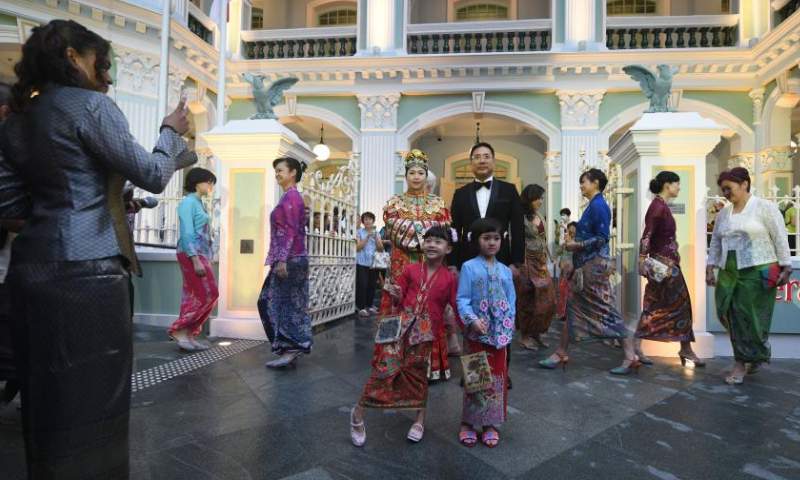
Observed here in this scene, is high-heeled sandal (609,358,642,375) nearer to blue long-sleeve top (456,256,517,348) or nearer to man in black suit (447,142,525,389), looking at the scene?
man in black suit (447,142,525,389)

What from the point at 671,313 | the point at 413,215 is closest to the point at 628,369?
the point at 671,313

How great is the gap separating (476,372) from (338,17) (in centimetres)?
1372

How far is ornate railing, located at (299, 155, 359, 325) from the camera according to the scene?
5516mm

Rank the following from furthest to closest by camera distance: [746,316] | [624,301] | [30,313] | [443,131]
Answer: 1. [443,131]
2. [624,301]
3. [746,316]
4. [30,313]

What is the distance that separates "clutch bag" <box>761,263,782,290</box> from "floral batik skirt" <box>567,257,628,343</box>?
43.1 inches

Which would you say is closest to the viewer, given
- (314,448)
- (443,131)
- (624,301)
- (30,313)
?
(30,313)

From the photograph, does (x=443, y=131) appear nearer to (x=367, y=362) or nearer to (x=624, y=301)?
(x=624, y=301)

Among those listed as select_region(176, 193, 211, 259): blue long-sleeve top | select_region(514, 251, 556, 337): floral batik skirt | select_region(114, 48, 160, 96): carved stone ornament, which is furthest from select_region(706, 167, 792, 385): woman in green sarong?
select_region(114, 48, 160, 96): carved stone ornament

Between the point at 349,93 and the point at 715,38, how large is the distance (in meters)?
8.67

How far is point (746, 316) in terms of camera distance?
12.0 ft

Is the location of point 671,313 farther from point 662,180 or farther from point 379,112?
point 379,112

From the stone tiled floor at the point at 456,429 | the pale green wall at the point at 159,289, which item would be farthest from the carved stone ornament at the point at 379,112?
the stone tiled floor at the point at 456,429

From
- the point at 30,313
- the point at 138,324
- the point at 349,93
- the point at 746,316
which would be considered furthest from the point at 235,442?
the point at 349,93

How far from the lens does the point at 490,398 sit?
2414 mm
